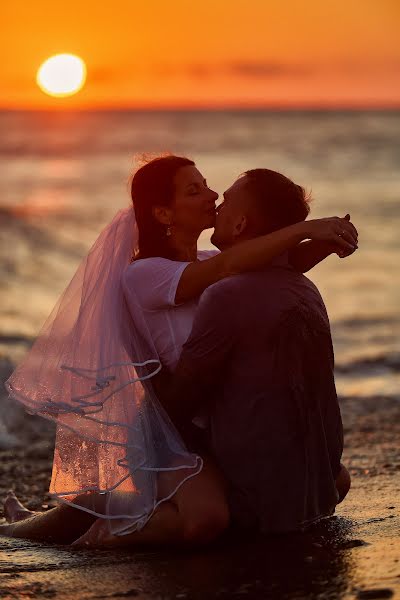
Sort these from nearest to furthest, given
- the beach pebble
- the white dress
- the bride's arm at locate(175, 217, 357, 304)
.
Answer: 1. the beach pebble
2. the bride's arm at locate(175, 217, 357, 304)
3. the white dress

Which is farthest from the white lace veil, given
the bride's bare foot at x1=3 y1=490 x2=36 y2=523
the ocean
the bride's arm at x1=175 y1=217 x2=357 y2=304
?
the ocean

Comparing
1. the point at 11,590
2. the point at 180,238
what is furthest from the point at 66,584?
the point at 180,238

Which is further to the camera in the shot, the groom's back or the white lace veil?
the white lace veil

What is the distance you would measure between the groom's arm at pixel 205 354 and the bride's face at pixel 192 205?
0.60m

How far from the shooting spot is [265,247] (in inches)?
181

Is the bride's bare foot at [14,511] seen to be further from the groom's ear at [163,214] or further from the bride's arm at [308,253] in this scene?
the bride's arm at [308,253]

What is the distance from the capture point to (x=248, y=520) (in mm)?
4840

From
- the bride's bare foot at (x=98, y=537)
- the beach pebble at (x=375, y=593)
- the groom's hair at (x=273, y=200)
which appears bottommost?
the beach pebble at (x=375, y=593)

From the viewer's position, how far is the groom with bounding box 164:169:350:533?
4684mm

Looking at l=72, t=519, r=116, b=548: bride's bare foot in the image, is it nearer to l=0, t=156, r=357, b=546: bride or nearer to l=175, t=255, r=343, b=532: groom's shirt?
l=0, t=156, r=357, b=546: bride

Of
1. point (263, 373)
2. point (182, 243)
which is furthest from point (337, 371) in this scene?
point (263, 373)

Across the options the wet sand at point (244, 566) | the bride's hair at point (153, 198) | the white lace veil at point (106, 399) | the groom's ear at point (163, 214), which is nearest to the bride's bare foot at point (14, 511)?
the wet sand at point (244, 566)

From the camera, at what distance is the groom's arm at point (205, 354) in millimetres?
4662

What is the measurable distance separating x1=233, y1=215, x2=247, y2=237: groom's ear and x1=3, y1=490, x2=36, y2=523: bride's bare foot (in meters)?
1.88
